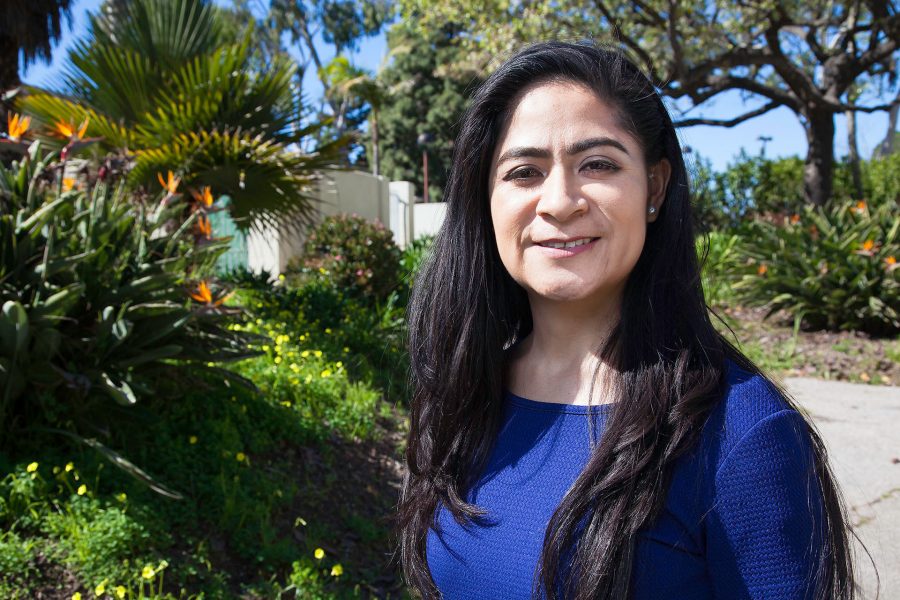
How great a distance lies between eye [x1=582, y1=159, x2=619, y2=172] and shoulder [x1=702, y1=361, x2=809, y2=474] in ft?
1.40

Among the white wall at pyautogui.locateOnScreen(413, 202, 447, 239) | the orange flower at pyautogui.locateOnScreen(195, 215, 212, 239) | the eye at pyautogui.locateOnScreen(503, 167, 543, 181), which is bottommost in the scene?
the white wall at pyautogui.locateOnScreen(413, 202, 447, 239)

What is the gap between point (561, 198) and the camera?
145 cm

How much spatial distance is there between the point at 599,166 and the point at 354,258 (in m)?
7.01

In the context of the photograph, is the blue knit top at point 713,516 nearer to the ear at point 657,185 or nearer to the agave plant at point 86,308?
the ear at point 657,185

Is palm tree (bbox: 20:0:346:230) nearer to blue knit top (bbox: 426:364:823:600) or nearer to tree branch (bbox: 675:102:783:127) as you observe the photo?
blue knit top (bbox: 426:364:823:600)

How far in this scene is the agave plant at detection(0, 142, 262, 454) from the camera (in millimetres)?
3344

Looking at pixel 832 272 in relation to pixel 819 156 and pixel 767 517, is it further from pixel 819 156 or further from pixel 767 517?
pixel 767 517

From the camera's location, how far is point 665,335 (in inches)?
58.0

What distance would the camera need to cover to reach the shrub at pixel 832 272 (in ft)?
27.5

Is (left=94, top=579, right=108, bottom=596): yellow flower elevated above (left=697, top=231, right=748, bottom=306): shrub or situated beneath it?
situated beneath

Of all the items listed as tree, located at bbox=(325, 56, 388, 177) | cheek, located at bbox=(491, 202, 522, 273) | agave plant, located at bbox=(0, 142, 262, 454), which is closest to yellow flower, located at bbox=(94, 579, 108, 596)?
agave plant, located at bbox=(0, 142, 262, 454)

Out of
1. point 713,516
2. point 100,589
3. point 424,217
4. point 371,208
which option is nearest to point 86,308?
point 100,589

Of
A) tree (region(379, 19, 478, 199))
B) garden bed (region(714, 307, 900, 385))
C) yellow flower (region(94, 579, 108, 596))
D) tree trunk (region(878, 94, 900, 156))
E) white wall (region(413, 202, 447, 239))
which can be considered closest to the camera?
yellow flower (region(94, 579, 108, 596))

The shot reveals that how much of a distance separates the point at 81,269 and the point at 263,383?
4.70 ft
